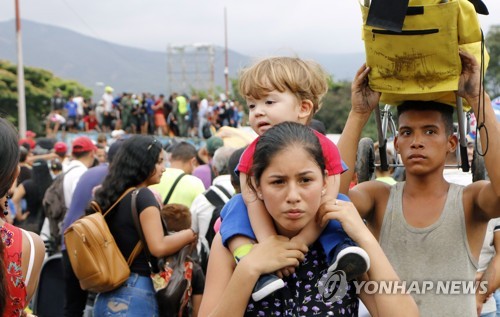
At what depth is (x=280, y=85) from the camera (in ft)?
10.2

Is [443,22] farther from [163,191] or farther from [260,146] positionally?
[163,191]

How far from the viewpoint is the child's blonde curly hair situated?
312 centimetres

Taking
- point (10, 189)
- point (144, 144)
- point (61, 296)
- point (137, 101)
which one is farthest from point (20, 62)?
point (10, 189)

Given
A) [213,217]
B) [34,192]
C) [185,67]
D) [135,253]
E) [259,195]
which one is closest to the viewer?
[259,195]

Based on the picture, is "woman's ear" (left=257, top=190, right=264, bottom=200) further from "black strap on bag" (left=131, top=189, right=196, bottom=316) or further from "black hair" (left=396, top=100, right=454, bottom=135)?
"black strap on bag" (left=131, top=189, right=196, bottom=316)

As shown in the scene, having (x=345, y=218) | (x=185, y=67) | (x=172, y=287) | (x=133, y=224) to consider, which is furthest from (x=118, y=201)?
(x=185, y=67)

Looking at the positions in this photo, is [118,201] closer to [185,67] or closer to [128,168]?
[128,168]

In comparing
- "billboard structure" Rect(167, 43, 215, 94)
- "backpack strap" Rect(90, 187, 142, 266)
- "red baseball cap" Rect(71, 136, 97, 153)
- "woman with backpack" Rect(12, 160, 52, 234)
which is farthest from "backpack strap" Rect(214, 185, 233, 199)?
"billboard structure" Rect(167, 43, 215, 94)

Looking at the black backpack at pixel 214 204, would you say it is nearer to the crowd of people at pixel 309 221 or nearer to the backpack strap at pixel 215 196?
the backpack strap at pixel 215 196

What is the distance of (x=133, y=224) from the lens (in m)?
5.42

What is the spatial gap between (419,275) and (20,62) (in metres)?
29.0

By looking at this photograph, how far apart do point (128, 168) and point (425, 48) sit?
2.90 metres

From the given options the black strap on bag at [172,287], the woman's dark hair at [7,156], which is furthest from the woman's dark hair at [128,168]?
the woman's dark hair at [7,156]

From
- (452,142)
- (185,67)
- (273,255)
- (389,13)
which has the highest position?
(389,13)
